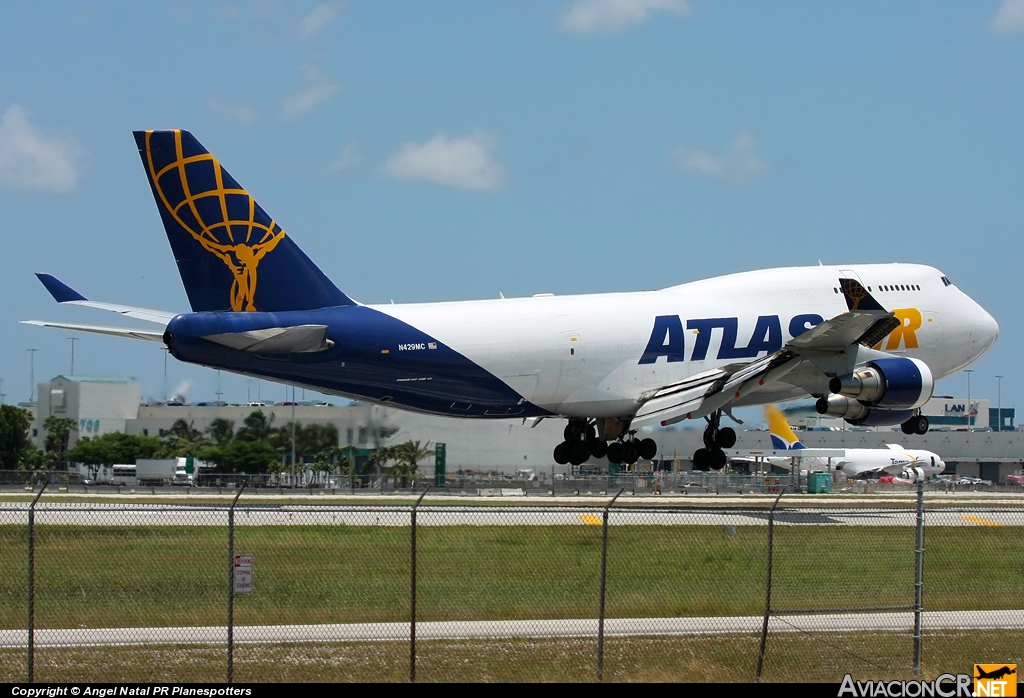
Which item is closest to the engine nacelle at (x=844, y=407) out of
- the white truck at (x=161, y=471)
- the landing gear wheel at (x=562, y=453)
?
the landing gear wheel at (x=562, y=453)

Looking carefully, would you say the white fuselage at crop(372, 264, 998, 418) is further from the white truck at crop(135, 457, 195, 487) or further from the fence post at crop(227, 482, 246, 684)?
the white truck at crop(135, 457, 195, 487)

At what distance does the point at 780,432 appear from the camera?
214 ft

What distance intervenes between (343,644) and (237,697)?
4056 millimetres

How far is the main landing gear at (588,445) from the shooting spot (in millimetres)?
39406

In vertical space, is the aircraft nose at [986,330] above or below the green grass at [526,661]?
above

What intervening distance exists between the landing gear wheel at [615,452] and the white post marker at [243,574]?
2166cm

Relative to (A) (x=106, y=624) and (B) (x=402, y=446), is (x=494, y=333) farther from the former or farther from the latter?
(B) (x=402, y=446)

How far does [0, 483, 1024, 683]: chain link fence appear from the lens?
18703 millimetres

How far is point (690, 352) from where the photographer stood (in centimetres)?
3728

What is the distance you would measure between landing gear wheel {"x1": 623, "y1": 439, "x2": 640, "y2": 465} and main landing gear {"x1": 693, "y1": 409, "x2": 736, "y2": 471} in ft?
5.87

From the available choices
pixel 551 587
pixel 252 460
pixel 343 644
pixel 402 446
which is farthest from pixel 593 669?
pixel 252 460

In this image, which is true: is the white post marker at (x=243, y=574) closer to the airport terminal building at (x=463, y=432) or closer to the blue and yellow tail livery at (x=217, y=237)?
the blue and yellow tail livery at (x=217, y=237)

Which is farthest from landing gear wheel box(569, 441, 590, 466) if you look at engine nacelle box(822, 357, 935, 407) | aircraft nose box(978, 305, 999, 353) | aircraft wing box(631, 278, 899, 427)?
aircraft nose box(978, 305, 999, 353)

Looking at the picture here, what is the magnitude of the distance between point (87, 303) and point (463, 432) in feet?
123
